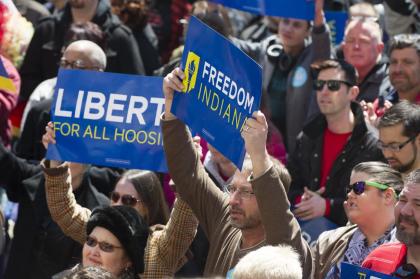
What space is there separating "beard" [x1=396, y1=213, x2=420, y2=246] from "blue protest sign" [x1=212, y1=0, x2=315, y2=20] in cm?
364

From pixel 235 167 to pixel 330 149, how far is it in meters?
0.80

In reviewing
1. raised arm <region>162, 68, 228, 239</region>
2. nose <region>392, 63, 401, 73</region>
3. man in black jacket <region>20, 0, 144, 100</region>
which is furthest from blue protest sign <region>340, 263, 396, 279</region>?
man in black jacket <region>20, 0, 144, 100</region>

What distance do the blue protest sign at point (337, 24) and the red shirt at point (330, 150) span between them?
229 cm

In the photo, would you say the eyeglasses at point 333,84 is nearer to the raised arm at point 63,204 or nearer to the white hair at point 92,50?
the white hair at point 92,50

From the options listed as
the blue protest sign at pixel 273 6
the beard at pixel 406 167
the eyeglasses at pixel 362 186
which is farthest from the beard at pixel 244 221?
the blue protest sign at pixel 273 6

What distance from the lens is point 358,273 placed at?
5309 mm

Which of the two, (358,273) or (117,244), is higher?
(358,273)

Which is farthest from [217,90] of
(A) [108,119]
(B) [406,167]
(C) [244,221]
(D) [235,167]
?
(D) [235,167]

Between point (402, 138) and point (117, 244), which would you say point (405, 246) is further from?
point (402, 138)

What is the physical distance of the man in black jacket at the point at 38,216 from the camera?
7.42 metres

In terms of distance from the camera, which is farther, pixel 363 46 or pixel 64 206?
pixel 363 46

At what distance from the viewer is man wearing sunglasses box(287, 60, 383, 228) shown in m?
7.64

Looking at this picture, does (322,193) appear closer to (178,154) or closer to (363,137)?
(363,137)

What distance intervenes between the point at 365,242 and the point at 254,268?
1624 mm
